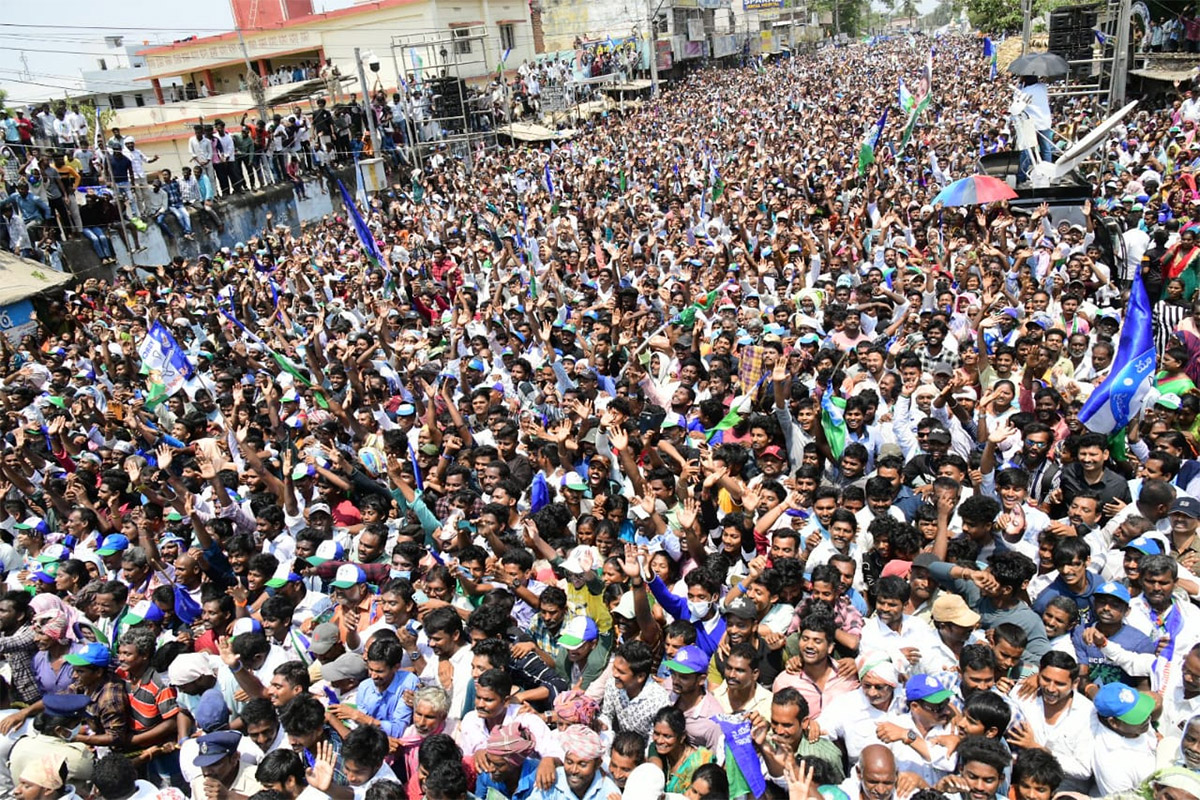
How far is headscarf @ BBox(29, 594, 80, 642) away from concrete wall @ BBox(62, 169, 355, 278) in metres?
10.7

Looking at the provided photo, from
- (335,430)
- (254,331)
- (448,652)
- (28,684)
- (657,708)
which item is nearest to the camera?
(657,708)

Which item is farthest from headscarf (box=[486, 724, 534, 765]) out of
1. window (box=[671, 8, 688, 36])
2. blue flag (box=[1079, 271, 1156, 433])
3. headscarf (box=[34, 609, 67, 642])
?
window (box=[671, 8, 688, 36])

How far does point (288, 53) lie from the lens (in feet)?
113

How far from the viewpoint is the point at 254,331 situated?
9.20 m

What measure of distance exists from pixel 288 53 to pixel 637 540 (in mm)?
35148

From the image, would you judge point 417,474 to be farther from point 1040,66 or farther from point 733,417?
point 1040,66

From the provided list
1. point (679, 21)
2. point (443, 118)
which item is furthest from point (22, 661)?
point (679, 21)

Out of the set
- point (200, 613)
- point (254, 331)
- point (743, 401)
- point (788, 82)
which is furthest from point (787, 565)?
point (788, 82)

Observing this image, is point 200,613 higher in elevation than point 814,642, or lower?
lower

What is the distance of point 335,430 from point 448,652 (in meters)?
3.10

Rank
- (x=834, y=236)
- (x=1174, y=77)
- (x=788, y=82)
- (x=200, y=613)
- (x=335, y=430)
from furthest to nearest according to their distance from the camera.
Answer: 1. (x=788, y=82)
2. (x=1174, y=77)
3. (x=834, y=236)
4. (x=335, y=430)
5. (x=200, y=613)

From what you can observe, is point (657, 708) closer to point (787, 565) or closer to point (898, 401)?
point (787, 565)

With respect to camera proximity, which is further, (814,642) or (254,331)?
(254,331)

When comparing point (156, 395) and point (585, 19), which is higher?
point (585, 19)
